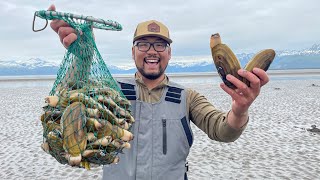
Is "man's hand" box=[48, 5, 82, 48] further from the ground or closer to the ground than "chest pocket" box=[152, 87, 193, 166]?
further from the ground

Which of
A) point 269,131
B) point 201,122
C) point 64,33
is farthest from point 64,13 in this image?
point 269,131

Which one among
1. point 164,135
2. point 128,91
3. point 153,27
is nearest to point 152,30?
point 153,27

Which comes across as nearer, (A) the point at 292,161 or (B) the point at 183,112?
(B) the point at 183,112

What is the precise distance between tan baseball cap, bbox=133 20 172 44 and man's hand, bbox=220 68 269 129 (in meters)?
1.12

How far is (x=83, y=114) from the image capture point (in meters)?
2.49

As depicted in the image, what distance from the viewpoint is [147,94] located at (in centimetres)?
357

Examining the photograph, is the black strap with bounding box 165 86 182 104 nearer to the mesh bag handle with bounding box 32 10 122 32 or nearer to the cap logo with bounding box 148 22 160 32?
the cap logo with bounding box 148 22 160 32

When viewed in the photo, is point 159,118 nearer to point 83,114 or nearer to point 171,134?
point 171,134

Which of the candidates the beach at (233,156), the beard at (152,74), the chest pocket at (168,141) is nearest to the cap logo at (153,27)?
the beard at (152,74)

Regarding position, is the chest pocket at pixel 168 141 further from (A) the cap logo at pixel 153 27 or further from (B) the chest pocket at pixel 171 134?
(A) the cap logo at pixel 153 27

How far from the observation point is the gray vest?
3275 millimetres

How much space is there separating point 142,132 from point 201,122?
661mm

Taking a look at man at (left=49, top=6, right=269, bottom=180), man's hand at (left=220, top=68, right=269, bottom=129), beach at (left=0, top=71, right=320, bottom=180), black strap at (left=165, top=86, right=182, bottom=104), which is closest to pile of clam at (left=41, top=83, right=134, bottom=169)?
man at (left=49, top=6, right=269, bottom=180)

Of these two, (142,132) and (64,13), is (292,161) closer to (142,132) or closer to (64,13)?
(142,132)
